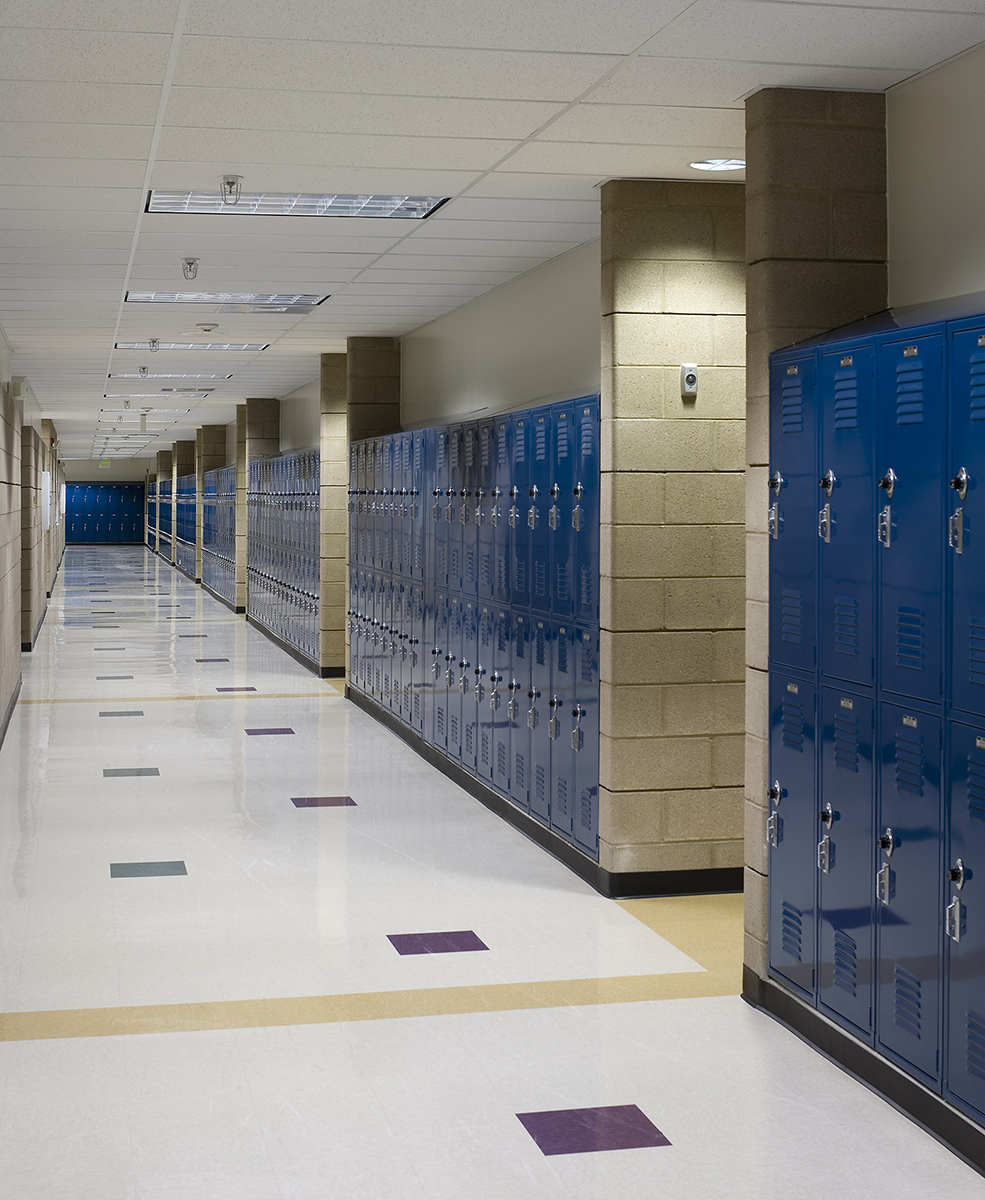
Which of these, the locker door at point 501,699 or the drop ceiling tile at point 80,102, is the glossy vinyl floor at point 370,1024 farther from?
the drop ceiling tile at point 80,102

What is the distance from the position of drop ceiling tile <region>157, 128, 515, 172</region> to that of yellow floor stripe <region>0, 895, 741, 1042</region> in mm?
2611

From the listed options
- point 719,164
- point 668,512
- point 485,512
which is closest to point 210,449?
point 485,512

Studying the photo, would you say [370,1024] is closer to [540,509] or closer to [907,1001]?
[907,1001]

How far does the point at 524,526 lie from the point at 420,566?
6.66 feet

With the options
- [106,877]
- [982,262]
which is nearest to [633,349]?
A: [982,262]

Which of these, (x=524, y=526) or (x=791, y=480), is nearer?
(x=791, y=480)

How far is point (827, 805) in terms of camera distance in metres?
3.52

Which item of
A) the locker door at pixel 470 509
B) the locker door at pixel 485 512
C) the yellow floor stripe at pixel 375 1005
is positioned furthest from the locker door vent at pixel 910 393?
the locker door at pixel 470 509

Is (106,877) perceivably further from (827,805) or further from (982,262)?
(982,262)

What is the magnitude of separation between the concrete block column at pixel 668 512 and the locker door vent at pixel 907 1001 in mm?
1925

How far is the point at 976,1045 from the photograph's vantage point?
9.34 feet

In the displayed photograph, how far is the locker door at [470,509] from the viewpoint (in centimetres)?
668

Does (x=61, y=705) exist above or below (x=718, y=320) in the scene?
below

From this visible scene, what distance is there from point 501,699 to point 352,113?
3.06 m
